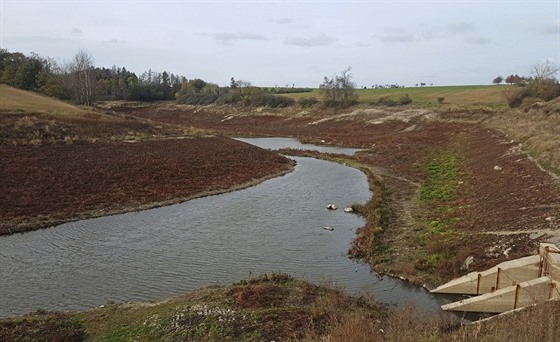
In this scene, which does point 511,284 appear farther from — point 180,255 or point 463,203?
point 180,255

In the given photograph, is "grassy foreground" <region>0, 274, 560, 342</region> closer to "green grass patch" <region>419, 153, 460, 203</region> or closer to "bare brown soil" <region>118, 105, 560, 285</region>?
"bare brown soil" <region>118, 105, 560, 285</region>

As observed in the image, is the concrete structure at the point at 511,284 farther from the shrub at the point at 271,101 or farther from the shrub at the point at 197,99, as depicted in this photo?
the shrub at the point at 197,99

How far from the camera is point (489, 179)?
104 ft

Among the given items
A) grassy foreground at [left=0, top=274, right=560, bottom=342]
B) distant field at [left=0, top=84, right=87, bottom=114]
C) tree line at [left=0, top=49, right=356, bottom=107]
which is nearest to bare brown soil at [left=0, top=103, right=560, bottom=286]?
grassy foreground at [left=0, top=274, right=560, bottom=342]

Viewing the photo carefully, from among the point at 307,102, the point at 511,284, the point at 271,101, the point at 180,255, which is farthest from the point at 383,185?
the point at 271,101

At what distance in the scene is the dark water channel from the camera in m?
17.3

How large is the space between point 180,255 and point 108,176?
18.5 metres

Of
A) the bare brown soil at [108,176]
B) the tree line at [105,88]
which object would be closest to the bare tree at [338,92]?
the tree line at [105,88]

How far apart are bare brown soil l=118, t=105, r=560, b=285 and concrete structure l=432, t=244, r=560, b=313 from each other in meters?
1.33

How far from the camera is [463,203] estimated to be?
28.5 meters

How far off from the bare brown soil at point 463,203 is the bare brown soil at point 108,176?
14915mm

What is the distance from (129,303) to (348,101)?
10067 centimetres

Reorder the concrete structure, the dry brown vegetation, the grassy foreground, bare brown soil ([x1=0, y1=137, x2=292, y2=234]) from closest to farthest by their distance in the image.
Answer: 1. the grassy foreground
2. the dry brown vegetation
3. the concrete structure
4. bare brown soil ([x1=0, y1=137, x2=292, y2=234])

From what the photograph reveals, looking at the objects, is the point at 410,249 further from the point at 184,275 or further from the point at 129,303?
the point at 129,303
